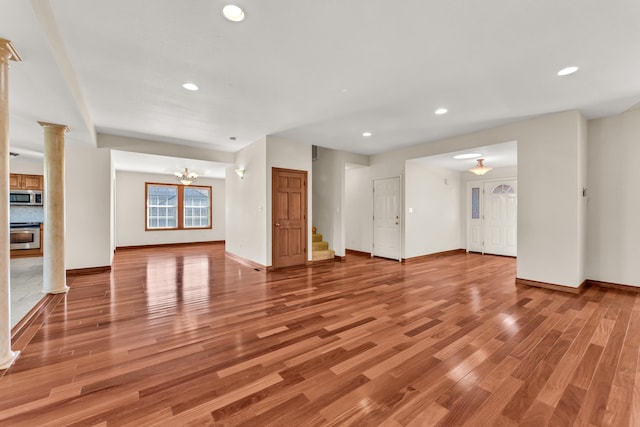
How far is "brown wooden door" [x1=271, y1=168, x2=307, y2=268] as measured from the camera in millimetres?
5691

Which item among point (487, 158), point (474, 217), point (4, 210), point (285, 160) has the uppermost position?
point (487, 158)

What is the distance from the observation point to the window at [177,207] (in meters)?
9.28

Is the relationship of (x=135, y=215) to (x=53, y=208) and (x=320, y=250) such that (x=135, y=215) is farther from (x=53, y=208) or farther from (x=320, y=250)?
(x=320, y=250)

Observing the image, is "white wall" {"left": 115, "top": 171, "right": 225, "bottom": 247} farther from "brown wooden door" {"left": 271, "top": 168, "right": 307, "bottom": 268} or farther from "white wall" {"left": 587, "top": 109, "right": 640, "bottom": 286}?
"white wall" {"left": 587, "top": 109, "right": 640, "bottom": 286}

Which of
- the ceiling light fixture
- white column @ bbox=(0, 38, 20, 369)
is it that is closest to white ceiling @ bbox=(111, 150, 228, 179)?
the ceiling light fixture

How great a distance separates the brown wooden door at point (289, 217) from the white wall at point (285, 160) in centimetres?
9

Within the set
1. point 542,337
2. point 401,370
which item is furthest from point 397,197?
point 401,370

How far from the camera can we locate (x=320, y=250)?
681 centimetres

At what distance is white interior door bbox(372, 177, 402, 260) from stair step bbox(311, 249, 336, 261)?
1.26m

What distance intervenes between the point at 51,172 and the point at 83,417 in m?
4.00

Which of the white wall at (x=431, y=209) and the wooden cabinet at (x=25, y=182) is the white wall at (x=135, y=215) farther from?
the white wall at (x=431, y=209)

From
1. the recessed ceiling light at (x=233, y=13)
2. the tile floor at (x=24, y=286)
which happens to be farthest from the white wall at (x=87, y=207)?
the recessed ceiling light at (x=233, y=13)

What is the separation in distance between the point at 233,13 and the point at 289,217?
13.6 ft

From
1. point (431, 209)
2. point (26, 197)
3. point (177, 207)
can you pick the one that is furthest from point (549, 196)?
point (26, 197)
